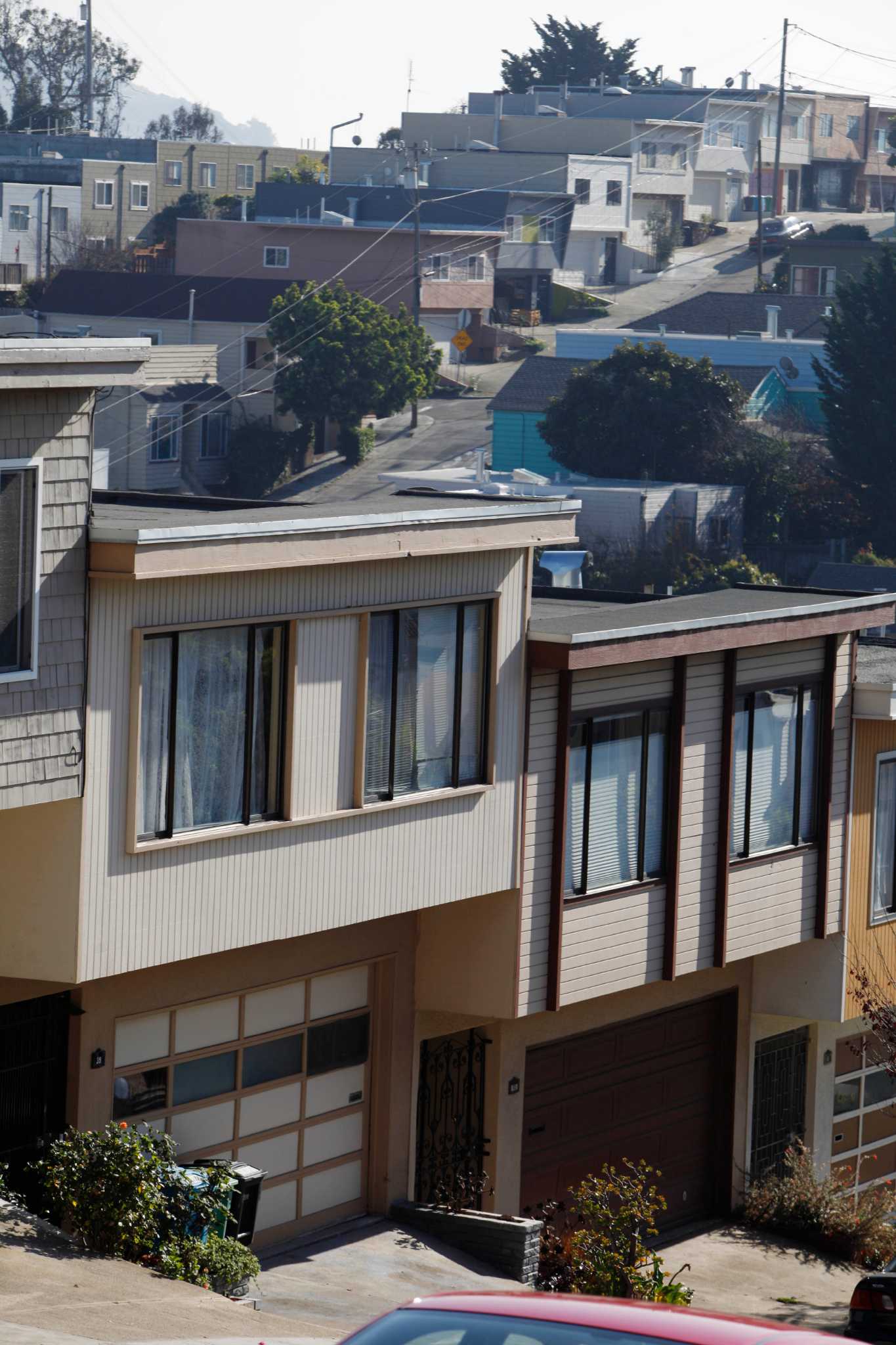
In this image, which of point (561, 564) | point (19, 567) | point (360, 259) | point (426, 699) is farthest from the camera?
point (360, 259)

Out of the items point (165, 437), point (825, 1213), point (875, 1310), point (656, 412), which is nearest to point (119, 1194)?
point (875, 1310)

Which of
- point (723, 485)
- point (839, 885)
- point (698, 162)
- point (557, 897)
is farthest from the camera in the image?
point (698, 162)

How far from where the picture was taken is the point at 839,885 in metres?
22.0

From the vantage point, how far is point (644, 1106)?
2164 centimetres

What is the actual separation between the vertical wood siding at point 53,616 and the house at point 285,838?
0.12m

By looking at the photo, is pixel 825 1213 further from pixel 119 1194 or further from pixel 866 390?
pixel 866 390

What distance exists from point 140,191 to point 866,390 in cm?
5306

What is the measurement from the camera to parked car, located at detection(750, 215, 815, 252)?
119 meters

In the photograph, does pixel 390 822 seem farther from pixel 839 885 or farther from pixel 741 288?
pixel 741 288

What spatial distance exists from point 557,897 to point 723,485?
2320 inches

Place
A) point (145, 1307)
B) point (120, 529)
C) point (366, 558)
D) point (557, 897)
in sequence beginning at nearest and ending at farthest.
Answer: point (145, 1307) → point (120, 529) → point (366, 558) → point (557, 897)

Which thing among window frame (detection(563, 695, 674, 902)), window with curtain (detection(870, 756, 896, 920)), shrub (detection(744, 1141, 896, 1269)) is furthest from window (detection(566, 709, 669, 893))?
shrub (detection(744, 1141, 896, 1269))

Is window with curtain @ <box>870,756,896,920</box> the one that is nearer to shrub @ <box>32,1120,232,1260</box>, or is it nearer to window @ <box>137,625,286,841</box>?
window @ <box>137,625,286,841</box>

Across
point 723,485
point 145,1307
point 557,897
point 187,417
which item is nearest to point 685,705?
point 557,897
